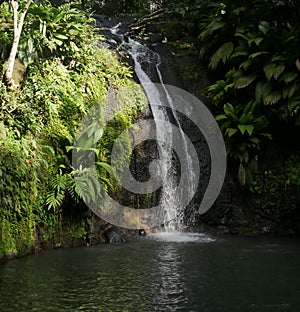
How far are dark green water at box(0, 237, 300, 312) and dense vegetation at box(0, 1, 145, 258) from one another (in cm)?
65

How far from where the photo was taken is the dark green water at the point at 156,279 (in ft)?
13.6

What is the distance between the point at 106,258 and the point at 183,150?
3.71m

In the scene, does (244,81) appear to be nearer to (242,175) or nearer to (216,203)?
(242,175)

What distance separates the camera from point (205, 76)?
10.8 meters

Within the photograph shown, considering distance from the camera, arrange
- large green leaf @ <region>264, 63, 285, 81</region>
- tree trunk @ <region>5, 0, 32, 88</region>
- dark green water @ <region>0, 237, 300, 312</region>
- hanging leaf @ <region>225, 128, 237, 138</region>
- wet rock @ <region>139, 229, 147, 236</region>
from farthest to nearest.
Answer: large green leaf @ <region>264, 63, 285, 81</region> < hanging leaf @ <region>225, 128, 237, 138</region> < wet rock @ <region>139, 229, 147, 236</region> < tree trunk @ <region>5, 0, 32, 88</region> < dark green water @ <region>0, 237, 300, 312</region>

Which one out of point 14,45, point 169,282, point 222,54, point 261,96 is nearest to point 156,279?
point 169,282

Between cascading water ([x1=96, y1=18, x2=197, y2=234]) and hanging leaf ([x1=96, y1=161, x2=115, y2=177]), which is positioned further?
cascading water ([x1=96, y1=18, x2=197, y2=234])

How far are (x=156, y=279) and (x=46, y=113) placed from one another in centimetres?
402

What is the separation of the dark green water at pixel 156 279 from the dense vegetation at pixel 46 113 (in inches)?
25.7

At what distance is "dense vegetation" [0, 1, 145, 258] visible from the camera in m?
6.60

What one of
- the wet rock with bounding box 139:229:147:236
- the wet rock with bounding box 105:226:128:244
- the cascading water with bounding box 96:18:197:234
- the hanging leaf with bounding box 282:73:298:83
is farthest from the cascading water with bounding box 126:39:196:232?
the hanging leaf with bounding box 282:73:298:83

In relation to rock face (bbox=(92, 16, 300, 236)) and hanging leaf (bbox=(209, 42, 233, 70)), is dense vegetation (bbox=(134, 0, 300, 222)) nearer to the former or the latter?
hanging leaf (bbox=(209, 42, 233, 70))

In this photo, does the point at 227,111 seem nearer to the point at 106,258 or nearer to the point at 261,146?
the point at 261,146

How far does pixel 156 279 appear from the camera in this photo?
499 centimetres
